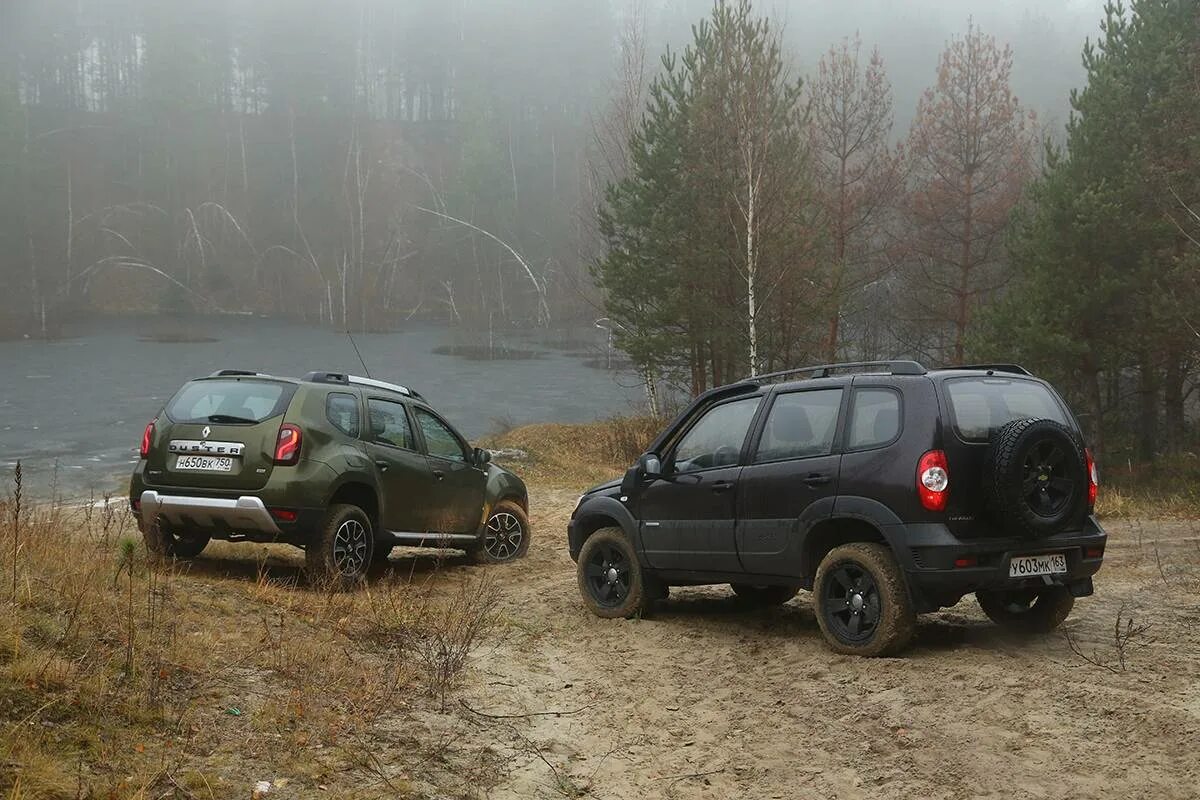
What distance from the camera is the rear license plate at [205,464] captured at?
902cm

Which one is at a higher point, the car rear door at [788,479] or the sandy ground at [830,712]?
the car rear door at [788,479]

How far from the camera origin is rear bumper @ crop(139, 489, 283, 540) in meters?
8.82

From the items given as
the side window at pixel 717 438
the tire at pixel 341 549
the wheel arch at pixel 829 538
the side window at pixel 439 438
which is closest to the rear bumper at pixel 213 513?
the tire at pixel 341 549

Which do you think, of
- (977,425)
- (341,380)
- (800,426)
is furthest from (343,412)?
(977,425)

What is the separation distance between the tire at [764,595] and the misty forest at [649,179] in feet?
58.1

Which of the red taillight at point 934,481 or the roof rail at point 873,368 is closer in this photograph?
the red taillight at point 934,481

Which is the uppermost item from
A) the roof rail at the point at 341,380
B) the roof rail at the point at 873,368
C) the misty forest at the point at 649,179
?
the misty forest at the point at 649,179

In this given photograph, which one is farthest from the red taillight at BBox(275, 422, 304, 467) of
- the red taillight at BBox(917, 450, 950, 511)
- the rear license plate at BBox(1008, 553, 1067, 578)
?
the rear license plate at BBox(1008, 553, 1067, 578)

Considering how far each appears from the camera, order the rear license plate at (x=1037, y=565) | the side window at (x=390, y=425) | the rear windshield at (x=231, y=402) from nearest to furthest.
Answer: the rear license plate at (x=1037, y=565) → the rear windshield at (x=231, y=402) → the side window at (x=390, y=425)

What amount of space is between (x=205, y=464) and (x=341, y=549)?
139 centimetres

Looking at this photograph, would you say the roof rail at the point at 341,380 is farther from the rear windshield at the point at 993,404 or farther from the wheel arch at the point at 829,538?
the rear windshield at the point at 993,404

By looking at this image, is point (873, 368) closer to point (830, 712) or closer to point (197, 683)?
point (830, 712)

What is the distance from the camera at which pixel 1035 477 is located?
6.34 m

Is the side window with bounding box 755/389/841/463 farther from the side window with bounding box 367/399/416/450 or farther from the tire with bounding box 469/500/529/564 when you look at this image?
the tire with bounding box 469/500/529/564
